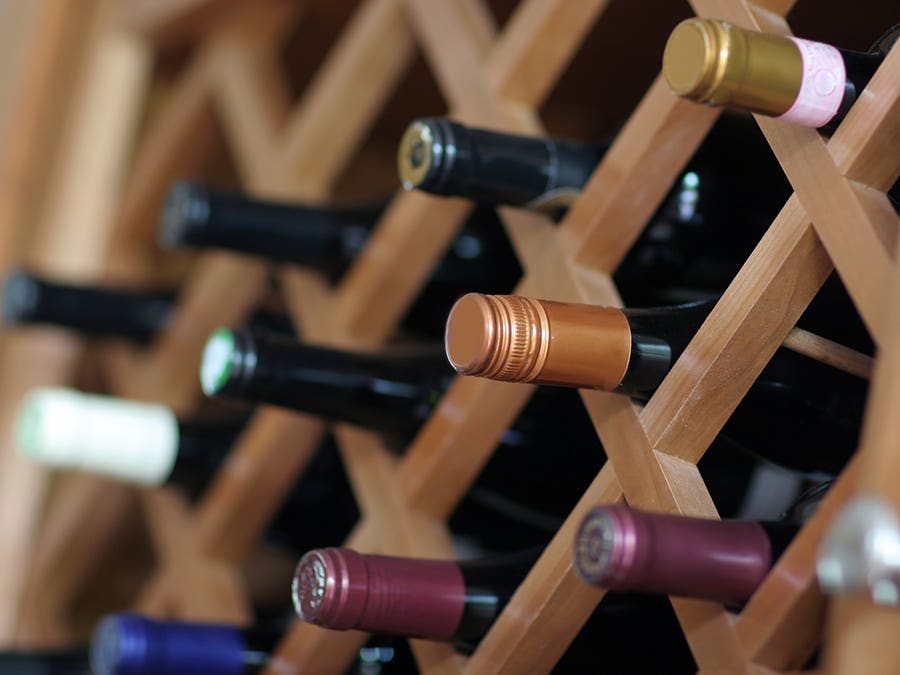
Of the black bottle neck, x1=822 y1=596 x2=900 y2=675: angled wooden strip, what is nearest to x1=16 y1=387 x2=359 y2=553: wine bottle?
the black bottle neck

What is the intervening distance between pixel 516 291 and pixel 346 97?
0.20 meters

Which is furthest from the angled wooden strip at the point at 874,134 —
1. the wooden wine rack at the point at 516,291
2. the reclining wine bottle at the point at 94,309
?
the reclining wine bottle at the point at 94,309

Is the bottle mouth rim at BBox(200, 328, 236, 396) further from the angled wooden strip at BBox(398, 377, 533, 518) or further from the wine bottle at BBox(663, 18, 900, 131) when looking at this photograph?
the wine bottle at BBox(663, 18, 900, 131)

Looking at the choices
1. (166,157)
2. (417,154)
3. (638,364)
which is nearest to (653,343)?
(638,364)

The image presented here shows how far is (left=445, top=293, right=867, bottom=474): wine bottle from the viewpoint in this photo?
0.34 metres

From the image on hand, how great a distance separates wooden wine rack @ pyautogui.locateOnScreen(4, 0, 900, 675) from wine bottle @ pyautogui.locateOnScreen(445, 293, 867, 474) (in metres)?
0.02

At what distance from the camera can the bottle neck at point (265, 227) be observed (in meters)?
0.58

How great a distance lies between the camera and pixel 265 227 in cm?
59

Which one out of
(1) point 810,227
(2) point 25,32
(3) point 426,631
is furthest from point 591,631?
(2) point 25,32

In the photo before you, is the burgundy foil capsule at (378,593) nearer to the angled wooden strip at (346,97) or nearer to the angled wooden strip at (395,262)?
the angled wooden strip at (395,262)

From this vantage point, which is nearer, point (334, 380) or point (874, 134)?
point (874, 134)

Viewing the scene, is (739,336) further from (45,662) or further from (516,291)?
(45,662)

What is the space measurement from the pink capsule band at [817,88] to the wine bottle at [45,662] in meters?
0.47

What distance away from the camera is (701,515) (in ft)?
1.22
